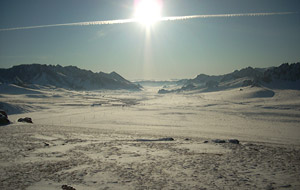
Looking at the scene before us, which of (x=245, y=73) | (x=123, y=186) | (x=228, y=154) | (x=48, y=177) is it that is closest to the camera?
(x=123, y=186)

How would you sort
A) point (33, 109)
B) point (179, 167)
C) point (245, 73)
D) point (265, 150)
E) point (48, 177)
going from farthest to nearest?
1. point (245, 73)
2. point (33, 109)
3. point (265, 150)
4. point (179, 167)
5. point (48, 177)

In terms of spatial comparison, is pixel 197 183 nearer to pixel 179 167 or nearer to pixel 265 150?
pixel 179 167

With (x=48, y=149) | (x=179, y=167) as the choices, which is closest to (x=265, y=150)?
(x=179, y=167)

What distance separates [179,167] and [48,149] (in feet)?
35.0

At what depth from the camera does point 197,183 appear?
9.66m

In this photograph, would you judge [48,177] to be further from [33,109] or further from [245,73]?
[245,73]

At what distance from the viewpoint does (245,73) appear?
655ft

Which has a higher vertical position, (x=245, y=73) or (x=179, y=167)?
(x=245, y=73)

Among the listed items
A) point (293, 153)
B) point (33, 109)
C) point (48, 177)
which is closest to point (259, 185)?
point (293, 153)

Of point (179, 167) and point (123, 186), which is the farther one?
point (179, 167)

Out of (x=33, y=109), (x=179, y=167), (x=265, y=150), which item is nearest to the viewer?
(x=179, y=167)

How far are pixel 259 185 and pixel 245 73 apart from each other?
214 m

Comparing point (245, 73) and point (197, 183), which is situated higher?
point (245, 73)

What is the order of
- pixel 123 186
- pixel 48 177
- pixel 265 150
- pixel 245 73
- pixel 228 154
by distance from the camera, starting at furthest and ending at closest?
pixel 245 73
pixel 265 150
pixel 228 154
pixel 48 177
pixel 123 186
